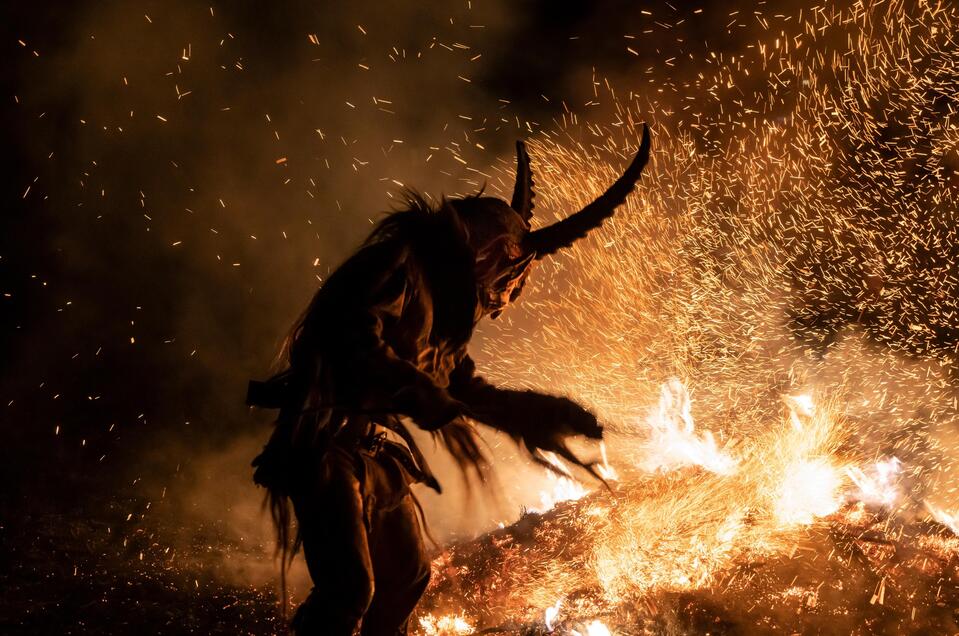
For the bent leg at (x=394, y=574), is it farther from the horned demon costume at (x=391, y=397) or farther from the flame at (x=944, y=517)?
the flame at (x=944, y=517)

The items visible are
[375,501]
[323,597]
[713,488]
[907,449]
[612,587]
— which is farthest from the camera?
[907,449]

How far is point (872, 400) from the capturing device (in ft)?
37.8

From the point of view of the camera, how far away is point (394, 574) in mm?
2240

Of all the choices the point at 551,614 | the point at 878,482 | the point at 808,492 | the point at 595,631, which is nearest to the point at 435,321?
the point at 595,631

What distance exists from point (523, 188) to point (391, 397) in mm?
1479

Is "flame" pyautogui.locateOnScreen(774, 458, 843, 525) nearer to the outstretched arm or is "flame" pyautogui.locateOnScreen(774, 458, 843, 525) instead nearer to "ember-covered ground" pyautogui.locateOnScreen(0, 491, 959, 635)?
"ember-covered ground" pyautogui.locateOnScreen(0, 491, 959, 635)

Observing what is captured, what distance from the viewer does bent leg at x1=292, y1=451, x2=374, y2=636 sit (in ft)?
5.95

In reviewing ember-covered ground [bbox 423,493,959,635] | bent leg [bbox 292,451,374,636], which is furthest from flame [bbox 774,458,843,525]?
bent leg [bbox 292,451,374,636]

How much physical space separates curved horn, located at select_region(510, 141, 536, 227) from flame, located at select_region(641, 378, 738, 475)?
6449 mm

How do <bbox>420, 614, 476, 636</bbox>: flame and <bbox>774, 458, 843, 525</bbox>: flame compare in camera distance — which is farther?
<bbox>774, 458, 843, 525</bbox>: flame

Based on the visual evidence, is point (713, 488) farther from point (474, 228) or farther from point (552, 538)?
point (474, 228)

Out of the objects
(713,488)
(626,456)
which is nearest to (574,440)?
(713,488)

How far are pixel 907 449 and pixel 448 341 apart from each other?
38.5ft

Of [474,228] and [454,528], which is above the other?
[474,228]
